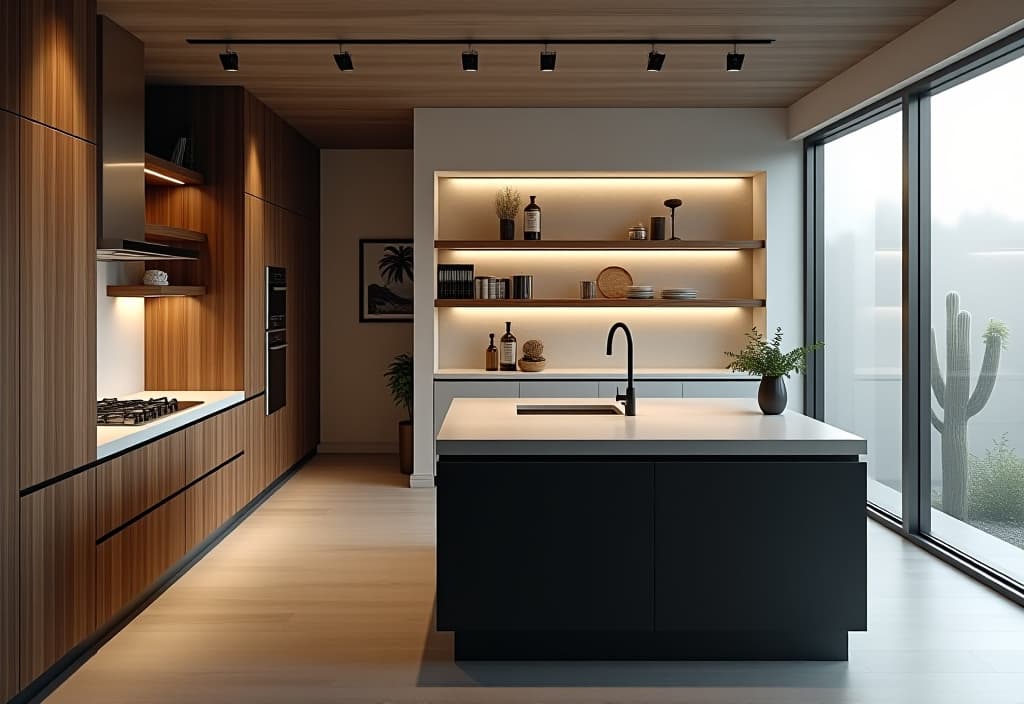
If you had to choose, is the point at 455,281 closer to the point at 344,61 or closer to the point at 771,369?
the point at 344,61

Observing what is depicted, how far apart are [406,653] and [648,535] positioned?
3.33 ft

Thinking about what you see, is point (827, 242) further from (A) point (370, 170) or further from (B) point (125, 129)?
(B) point (125, 129)

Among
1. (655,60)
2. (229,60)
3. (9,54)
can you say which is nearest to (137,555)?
(9,54)

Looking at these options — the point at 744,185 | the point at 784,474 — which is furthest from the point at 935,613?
the point at 744,185

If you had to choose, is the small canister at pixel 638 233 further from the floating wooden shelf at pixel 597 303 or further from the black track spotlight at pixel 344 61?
the black track spotlight at pixel 344 61

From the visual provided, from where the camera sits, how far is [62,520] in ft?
11.3

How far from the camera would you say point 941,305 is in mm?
4953

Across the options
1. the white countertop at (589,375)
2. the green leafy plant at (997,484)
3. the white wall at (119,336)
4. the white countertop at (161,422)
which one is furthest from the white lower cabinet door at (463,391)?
the green leafy plant at (997,484)

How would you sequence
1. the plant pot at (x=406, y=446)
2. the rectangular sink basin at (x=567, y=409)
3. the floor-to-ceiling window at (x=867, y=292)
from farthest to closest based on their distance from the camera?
the plant pot at (x=406, y=446), the floor-to-ceiling window at (x=867, y=292), the rectangular sink basin at (x=567, y=409)

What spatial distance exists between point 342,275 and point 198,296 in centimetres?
268

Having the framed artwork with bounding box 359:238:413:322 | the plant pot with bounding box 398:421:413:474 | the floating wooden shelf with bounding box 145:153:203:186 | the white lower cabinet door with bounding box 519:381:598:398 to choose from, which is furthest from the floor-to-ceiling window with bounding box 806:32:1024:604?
the floating wooden shelf with bounding box 145:153:203:186

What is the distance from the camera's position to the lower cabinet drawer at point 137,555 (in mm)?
3824

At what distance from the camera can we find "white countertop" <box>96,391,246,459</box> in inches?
155

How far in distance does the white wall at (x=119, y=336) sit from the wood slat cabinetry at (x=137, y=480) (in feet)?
2.83
